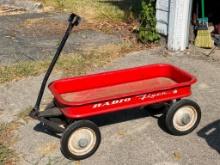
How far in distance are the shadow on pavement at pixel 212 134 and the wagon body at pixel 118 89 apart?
638 millimetres

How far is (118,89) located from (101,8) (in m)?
6.79

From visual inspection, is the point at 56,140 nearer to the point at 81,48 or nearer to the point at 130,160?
the point at 130,160

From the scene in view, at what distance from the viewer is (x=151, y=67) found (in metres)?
5.91

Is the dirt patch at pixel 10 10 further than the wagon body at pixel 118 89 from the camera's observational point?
Yes

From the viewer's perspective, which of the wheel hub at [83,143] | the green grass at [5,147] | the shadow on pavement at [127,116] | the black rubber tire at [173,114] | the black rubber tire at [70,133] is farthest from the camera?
the shadow on pavement at [127,116]

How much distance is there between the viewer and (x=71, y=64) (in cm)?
798

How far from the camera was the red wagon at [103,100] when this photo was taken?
488cm

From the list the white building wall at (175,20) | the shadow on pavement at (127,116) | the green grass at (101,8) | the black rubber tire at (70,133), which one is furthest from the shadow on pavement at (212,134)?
the green grass at (101,8)

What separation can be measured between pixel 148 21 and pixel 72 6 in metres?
3.86

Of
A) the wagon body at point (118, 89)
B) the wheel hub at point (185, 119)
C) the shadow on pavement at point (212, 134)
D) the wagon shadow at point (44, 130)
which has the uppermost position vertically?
the wagon body at point (118, 89)

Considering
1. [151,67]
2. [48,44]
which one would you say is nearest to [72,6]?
[48,44]

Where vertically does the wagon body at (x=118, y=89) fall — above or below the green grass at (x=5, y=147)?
above

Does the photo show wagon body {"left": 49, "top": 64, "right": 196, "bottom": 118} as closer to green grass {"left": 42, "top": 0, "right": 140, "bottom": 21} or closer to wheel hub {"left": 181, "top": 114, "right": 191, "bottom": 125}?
wheel hub {"left": 181, "top": 114, "right": 191, "bottom": 125}

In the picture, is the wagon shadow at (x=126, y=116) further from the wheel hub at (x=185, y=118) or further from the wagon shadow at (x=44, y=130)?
the wagon shadow at (x=44, y=130)
